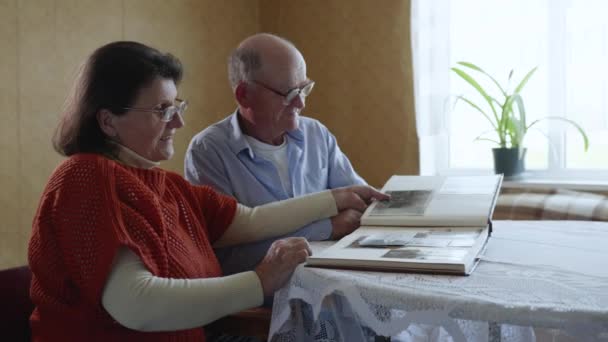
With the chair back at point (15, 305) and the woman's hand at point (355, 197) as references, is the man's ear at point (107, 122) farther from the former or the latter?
the woman's hand at point (355, 197)

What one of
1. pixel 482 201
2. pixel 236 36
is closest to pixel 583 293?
pixel 482 201

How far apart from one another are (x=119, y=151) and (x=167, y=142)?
0.32 ft

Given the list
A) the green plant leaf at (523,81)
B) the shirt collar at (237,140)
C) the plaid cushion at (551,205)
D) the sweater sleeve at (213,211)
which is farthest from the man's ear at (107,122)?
the green plant leaf at (523,81)

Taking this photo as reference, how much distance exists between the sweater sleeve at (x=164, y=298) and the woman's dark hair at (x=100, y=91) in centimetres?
25

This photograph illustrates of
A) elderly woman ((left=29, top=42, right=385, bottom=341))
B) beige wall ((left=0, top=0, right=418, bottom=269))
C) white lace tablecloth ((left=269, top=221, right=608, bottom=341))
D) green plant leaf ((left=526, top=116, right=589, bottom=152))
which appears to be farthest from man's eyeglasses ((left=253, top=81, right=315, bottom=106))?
green plant leaf ((left=526, top=116, right=589, bottom=152))

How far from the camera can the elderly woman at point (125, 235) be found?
891 millimetres

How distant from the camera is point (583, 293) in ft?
2.41

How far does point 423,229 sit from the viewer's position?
1.14 m

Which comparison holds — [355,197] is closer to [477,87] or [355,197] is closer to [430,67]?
[477,87]

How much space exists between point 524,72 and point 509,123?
0.32 m

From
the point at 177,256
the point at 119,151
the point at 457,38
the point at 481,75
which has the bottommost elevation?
the point at 177,256

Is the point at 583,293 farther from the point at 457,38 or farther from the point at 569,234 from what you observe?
the point at 457,38

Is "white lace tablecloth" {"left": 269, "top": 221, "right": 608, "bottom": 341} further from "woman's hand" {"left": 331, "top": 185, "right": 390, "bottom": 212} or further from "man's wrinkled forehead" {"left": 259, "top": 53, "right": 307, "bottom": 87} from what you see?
"man's wrinkled forehead" {"left": 259, "top": 53, "right": 307, "bottom": 87}

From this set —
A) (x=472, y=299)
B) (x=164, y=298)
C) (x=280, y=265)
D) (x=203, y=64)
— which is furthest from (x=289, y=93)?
(x=203, y=64)
